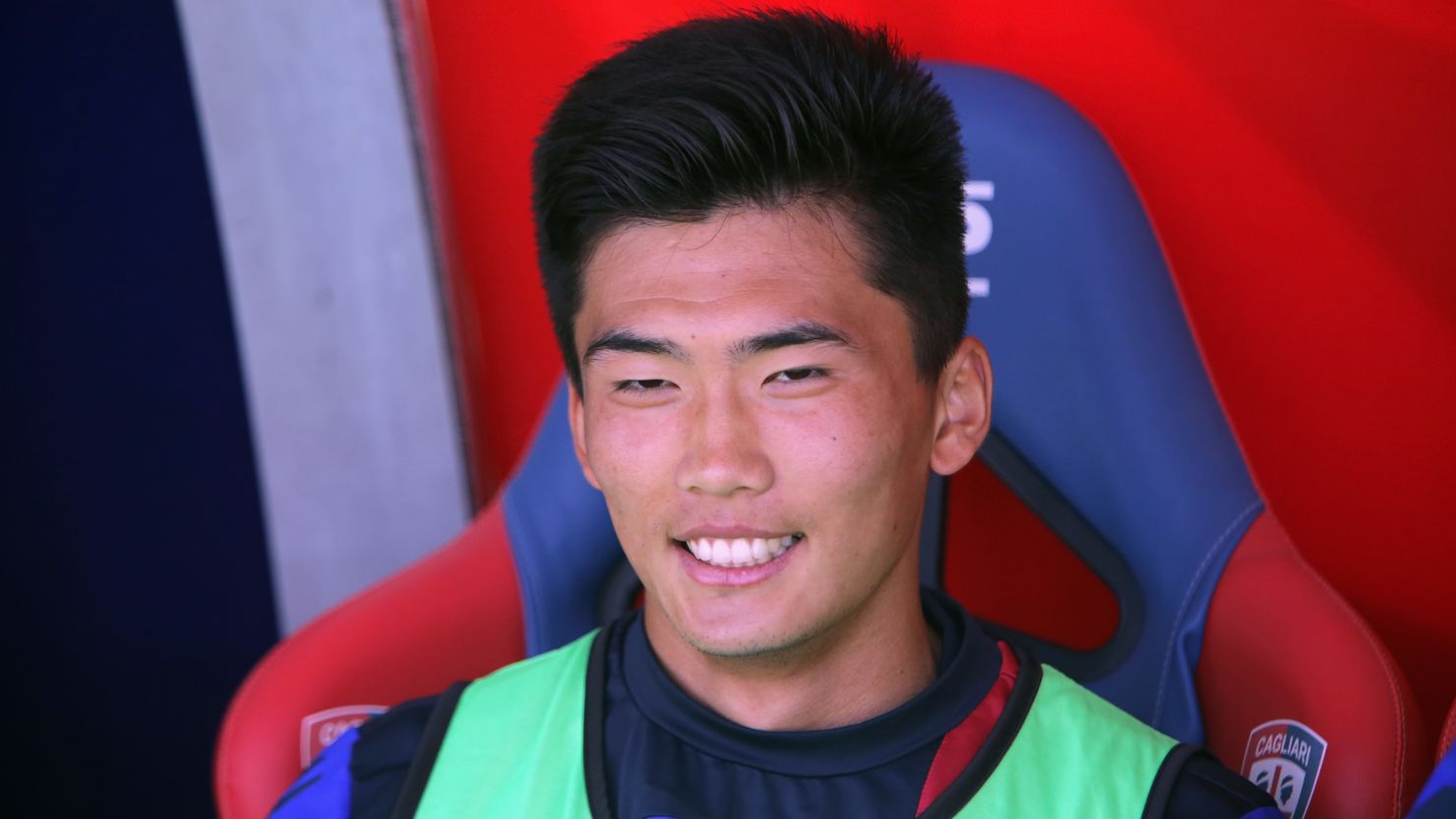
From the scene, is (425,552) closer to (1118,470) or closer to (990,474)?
(990,474)

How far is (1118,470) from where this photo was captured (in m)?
1.33

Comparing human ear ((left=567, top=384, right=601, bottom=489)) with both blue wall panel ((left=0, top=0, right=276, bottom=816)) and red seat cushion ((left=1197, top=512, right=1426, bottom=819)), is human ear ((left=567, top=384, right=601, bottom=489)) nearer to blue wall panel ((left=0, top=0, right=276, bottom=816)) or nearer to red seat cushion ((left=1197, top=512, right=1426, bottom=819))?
red seat cushion ((left=1197, top=512, right=1426, bottom=819))

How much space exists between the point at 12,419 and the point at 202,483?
27 centimetres

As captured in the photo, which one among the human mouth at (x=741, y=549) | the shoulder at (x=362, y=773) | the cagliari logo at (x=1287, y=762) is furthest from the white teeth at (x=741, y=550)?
the cagliari logo at (x=1287, y=762)

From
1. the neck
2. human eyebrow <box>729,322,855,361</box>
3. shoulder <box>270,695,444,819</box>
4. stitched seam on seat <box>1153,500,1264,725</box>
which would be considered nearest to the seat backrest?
stitched seam on seat <box>1153,500,1264,725</box>

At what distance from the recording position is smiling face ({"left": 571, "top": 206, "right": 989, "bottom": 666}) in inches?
37.1

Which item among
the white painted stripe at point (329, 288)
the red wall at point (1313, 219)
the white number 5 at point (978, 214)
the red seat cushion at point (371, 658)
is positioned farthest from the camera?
the white painted stripe at point (329, 288)

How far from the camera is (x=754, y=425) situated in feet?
3.09

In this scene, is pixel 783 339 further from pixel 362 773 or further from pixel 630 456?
pixel 362 773

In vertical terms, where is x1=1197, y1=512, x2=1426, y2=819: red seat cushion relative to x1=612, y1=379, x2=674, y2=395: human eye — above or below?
below

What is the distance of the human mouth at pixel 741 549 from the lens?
0.95 m

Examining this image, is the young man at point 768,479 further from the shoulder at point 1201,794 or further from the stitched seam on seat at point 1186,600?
the stitched seam on seat at point 1186,600

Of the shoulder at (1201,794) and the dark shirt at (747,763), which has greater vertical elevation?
the dark shirt at (747,763)

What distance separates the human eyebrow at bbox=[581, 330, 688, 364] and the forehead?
1 cm
